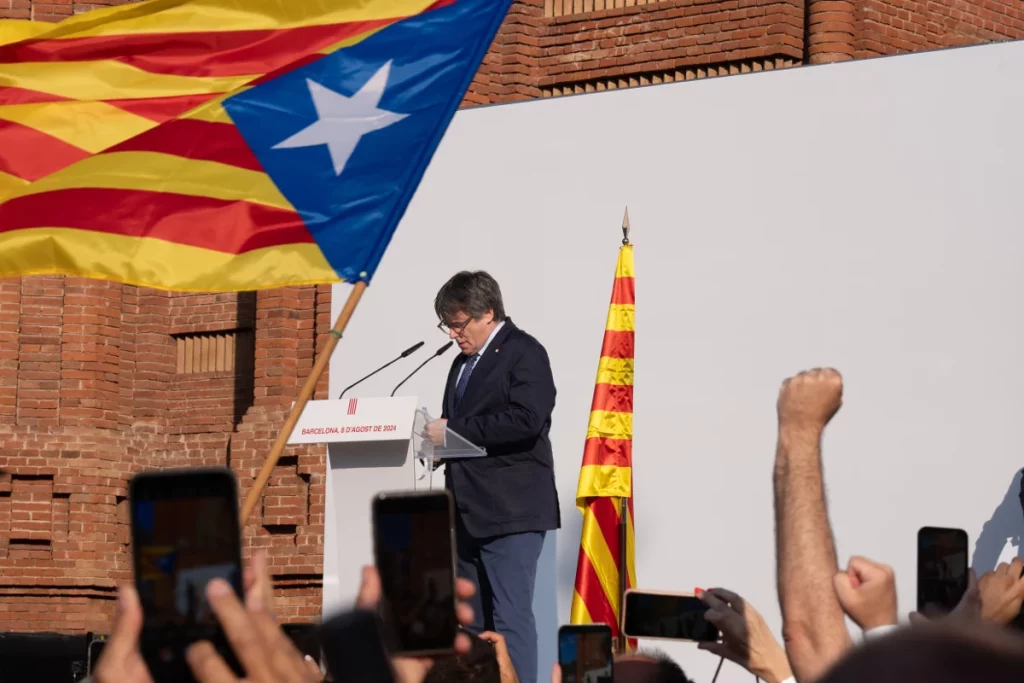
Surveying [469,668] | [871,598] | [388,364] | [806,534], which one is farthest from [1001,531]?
[871,598]

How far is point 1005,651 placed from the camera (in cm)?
91

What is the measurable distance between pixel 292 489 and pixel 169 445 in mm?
1512

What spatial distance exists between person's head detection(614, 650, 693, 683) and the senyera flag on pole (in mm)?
3955

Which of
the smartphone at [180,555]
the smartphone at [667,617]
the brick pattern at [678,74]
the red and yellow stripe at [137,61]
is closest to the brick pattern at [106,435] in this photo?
the brick pattern at [678,74]

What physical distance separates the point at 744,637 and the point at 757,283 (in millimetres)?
5350

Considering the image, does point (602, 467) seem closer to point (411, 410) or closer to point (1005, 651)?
point (411, 410)

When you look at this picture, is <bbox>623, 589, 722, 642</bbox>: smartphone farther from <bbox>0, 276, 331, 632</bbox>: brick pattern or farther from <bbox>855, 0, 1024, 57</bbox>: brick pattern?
<bbox>855, 0, 1024, 57</bbox>: brick pattern

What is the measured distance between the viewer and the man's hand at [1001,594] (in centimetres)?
281

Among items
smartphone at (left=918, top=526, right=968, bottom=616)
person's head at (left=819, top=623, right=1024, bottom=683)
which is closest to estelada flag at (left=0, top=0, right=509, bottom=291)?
smartphone at (left=918, top=526, right=968, bottom=616)

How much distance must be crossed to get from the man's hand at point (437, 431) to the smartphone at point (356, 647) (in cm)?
492

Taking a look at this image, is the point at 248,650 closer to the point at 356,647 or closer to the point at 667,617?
the point at 356,647

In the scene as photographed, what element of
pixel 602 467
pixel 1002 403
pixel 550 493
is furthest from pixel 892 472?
pixel 550 493

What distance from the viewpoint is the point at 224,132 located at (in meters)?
5.36

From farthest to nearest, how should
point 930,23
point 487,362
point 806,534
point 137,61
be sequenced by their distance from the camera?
1. point 930,23
2. point 487,362
3. point 137,61
4. point 806,534
